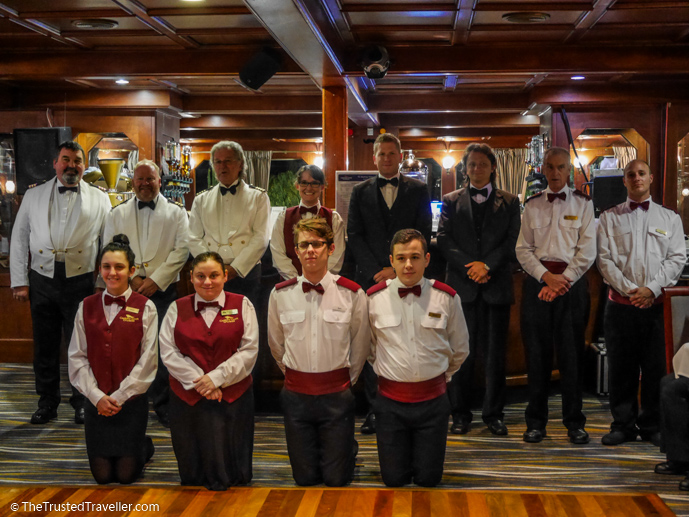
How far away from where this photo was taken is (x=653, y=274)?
12.6 ft

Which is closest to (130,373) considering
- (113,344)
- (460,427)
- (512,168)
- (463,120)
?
(113,344)

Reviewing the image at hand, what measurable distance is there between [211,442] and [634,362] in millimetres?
2445

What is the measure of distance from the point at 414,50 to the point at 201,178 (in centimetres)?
942

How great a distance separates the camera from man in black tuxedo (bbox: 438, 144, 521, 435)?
3.97 metres

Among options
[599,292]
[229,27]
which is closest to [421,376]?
[599,292]

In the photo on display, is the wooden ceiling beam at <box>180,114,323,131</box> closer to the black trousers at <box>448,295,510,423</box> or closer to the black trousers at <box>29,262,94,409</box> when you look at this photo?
the black trousers at <box>29,262,94,409</box>

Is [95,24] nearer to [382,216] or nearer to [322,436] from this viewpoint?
[382,216]

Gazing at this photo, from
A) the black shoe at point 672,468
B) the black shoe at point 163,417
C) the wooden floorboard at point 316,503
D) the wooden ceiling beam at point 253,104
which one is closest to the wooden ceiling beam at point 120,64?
the wooden ceiling beam at point 253,104

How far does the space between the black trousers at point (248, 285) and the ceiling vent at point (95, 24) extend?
9.20 feet

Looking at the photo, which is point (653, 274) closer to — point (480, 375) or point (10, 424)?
point (480, 375)

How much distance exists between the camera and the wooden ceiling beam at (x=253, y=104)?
9641mm

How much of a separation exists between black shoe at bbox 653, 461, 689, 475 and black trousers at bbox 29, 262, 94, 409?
11.3 feet

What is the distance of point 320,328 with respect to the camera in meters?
3.22

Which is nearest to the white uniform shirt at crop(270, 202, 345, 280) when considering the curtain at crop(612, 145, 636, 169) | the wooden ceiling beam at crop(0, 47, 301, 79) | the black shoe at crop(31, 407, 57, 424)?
the black shoe at crop(31, 407, 57, 424)
